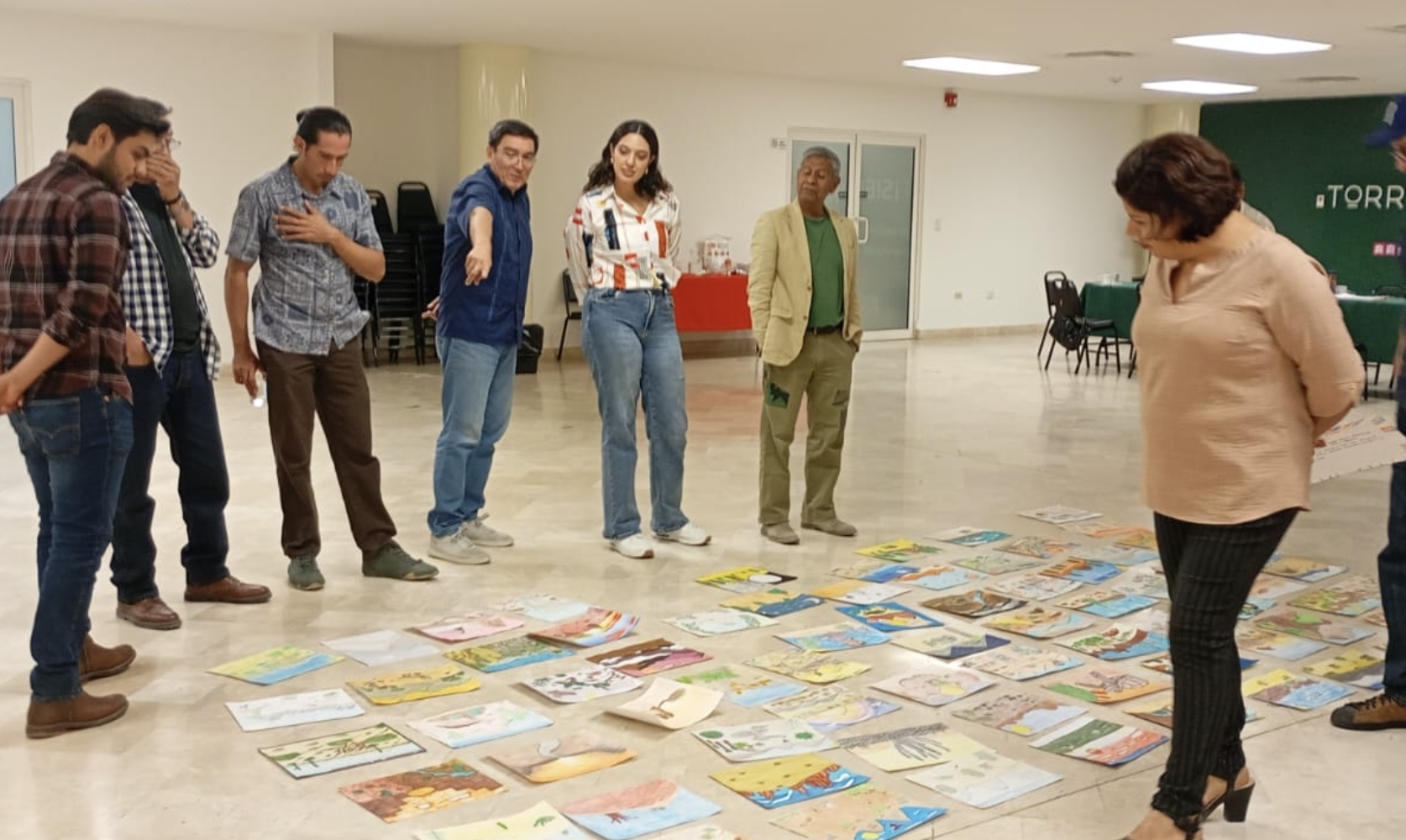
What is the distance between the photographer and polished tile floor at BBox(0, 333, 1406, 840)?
2.99 meters

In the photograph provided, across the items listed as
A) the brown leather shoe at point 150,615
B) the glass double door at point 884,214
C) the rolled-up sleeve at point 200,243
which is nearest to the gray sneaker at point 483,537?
the brown leather shoe at point 150,615

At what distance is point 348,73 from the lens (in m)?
11.6

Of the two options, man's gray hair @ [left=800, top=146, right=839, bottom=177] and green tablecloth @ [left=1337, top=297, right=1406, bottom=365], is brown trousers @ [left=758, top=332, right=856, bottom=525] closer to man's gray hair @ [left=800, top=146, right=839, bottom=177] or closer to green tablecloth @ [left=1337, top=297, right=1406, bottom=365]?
man's gray hair @ [left=800, top=146, right=839, bottom=177]

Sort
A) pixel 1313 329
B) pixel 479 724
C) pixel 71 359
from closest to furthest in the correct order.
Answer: pixel 1313 329, pixel 71 359, pixel 479 724

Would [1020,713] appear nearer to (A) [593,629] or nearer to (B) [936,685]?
(B) [936,685]

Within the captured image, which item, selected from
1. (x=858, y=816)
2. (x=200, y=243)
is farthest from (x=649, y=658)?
(x=200, y=243)

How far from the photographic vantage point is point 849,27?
10055mm

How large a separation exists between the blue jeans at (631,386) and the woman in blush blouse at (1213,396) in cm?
259

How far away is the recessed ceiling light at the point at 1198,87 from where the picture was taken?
46.5 feet

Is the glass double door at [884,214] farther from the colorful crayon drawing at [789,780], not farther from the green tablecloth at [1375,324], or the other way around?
the colorful crayon drawing at [789,780]

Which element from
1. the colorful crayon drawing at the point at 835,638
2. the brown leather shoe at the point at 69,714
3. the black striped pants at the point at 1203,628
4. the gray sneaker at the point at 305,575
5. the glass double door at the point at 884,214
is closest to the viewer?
the black striped pants at the point at 1203,628

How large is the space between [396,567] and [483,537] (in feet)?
1.90

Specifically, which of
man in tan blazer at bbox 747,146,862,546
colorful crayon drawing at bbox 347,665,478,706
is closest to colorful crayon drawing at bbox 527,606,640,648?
colorful crayon drawing at bbox 347,665,478,706

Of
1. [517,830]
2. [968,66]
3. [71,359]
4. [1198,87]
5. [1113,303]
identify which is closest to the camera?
[517,830]
